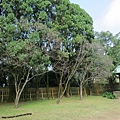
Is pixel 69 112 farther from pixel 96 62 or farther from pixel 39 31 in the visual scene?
pixel 96 62

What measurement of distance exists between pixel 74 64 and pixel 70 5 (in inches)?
190

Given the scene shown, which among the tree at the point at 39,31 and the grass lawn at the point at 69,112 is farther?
the tree at the point at 39,31

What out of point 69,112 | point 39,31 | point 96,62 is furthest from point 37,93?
point 69,112

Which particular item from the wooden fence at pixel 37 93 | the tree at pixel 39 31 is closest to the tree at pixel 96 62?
the tree at pixel 39 31

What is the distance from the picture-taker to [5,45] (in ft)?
34.8

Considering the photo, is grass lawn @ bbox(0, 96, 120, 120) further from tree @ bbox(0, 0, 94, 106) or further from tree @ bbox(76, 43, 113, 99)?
tree @ bbox(76, 43, 113, 99)

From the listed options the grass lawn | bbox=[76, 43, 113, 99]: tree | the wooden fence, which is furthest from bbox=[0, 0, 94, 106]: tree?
the wooden fence

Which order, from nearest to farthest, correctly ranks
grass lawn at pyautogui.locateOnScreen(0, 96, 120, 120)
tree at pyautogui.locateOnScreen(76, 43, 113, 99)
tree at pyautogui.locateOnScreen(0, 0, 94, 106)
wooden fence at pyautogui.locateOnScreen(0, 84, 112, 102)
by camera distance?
1. grass lawn at pyautogui.locateOnScreen(0, 96, 120, 120)
2. tree at pyautogui.locateOnScreen(0, 0, 94, 106)
3. tree at pyautogui.locateOnScreen(76, 43, 113, 99)
4. wooden fence at pyautogui.locateOnScreen(0, 84, 112, 102)

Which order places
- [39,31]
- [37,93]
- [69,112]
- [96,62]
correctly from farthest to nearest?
[37,93], [96,62], [39,31], [69,112]

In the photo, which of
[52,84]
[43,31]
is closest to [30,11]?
[43,31]

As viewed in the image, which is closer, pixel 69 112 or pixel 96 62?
pixel 69 112

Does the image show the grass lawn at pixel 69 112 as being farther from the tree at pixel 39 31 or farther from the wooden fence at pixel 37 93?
the wooden fence at pixel 37 93

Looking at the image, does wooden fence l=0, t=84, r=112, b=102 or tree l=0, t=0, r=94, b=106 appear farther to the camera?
wooden fence l=0, t=84, r=112, b=102

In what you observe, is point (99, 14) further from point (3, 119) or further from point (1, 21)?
point (3, 119)
